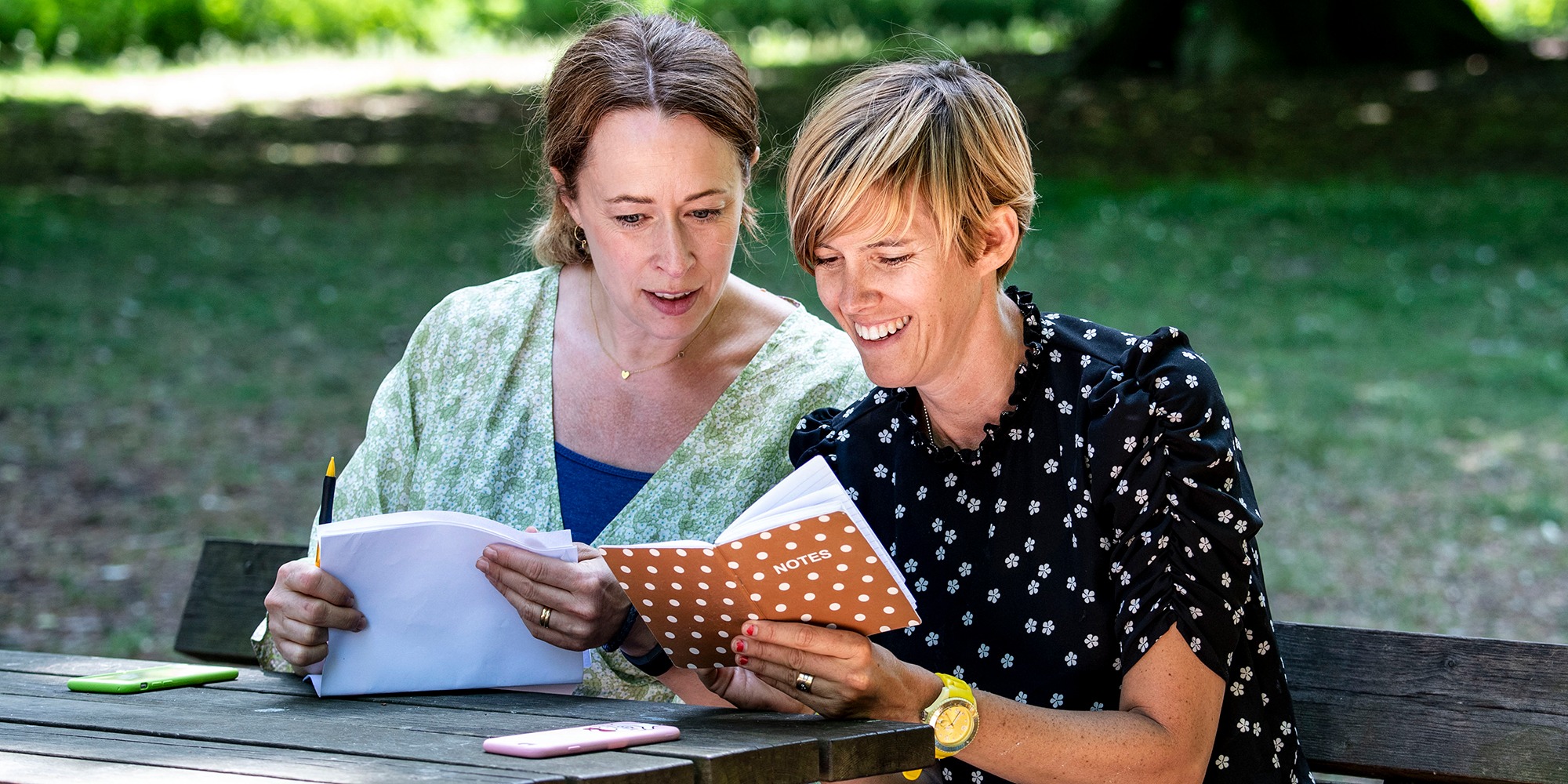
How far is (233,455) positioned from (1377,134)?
11.0 meters

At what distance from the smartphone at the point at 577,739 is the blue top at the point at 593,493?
1100 mm

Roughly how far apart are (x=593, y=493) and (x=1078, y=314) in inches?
276

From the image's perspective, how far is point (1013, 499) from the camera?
103 inches

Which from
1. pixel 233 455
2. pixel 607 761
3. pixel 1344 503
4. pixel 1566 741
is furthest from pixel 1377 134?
pixel 607 761

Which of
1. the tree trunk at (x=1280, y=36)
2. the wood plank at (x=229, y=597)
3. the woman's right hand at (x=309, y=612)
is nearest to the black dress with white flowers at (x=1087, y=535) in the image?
the woman's right hand at (x=309, y=612)

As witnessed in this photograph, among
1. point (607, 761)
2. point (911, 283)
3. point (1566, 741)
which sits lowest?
point (607, 761)

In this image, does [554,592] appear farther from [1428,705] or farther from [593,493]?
[1428,705]

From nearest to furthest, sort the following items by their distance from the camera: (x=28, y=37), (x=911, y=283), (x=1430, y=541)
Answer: (x=911, y=283), (x=1430, y=541), (x=28, y=37)

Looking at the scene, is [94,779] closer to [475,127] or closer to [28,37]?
[475,127]

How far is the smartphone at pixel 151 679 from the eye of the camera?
250 centimetres

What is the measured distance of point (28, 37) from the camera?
70.2 feet

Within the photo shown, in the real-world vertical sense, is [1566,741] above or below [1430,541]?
below

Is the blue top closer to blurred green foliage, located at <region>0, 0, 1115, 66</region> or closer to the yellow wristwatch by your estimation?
the yellow wristwatch

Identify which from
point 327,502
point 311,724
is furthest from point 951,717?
point 327,502
